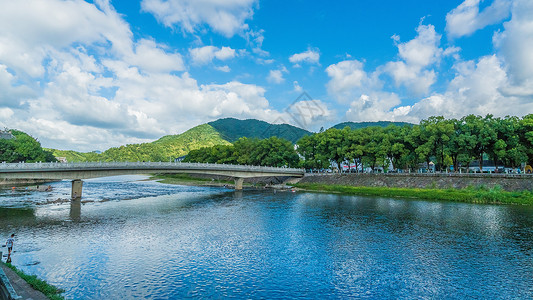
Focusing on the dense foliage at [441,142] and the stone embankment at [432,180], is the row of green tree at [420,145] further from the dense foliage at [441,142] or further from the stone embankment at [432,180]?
the stone embankment at [432,180]

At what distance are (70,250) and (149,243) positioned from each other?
6.21 meters

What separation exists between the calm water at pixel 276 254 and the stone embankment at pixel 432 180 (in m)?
20.7

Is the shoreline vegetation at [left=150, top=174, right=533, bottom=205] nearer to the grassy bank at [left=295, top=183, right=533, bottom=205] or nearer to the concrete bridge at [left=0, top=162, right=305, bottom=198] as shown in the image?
the grassy bank at [left=295, top=183, right=533, bottom=205]

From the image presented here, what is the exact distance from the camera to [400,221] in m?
38.3

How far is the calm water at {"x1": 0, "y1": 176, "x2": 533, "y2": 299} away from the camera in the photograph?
18.4 metres

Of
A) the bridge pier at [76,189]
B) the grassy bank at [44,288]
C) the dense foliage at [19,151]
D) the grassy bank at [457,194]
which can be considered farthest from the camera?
the dense foliage at [19,151]

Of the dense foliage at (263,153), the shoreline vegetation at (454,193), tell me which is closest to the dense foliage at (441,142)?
the shoreline vegetation at (454,193)

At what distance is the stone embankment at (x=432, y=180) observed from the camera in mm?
58469

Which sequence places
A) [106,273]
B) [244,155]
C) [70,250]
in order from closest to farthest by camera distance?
[106,273] < [70,250] < [244,155]

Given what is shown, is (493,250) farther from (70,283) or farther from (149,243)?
(70,283)

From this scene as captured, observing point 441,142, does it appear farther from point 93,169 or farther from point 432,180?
point 93,169

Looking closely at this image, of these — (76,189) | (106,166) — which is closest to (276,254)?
(106,166)

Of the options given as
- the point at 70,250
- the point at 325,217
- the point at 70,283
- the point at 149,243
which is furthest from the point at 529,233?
the point at 70,250

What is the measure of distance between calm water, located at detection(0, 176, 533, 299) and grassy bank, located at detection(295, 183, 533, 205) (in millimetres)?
13571
